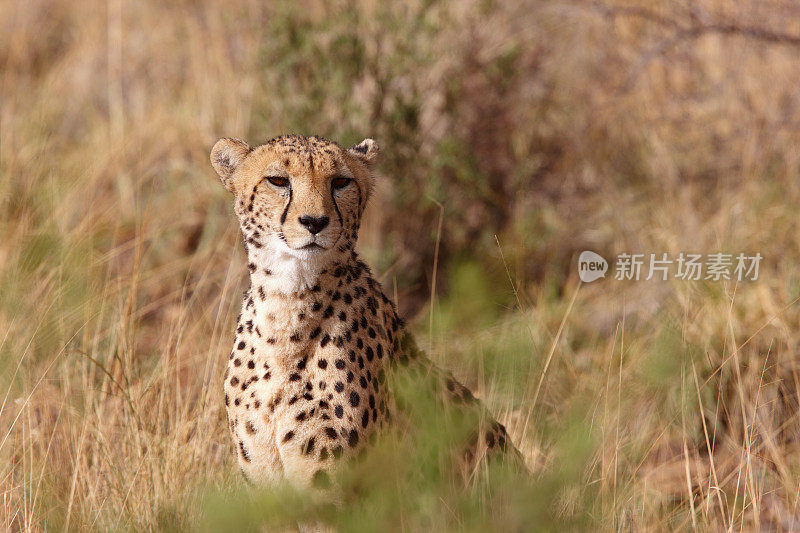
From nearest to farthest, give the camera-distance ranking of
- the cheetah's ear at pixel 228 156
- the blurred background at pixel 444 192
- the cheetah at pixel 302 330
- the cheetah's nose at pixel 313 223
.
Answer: the cheetah's nose at pixel 313 223
the cheetah at pixel 302 330
the cheetah's ear at pixel 228 156
the blurred background at pixel 444 192

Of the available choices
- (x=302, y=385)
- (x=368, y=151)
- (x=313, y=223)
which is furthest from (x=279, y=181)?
(x=302, y=385)

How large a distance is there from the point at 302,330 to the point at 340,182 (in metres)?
0.41

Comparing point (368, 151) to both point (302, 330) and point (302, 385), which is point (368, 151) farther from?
point (302, 385)

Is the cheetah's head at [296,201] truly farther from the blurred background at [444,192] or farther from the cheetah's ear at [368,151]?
the blurred background at [444,192]

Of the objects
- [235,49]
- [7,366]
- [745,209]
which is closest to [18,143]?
[235,49]

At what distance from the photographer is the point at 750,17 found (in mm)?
5520

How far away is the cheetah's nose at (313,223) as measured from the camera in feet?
8.30

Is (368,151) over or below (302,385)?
over

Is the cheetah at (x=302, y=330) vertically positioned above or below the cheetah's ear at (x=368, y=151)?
below

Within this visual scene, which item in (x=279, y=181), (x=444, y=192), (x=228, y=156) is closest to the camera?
(x=279, y=181)

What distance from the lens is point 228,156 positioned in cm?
281

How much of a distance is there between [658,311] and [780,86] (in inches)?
85.6

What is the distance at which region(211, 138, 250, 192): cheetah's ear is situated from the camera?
9.14 feet

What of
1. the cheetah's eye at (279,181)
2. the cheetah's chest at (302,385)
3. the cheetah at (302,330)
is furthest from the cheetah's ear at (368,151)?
the cheetah's chest at (302,385)
